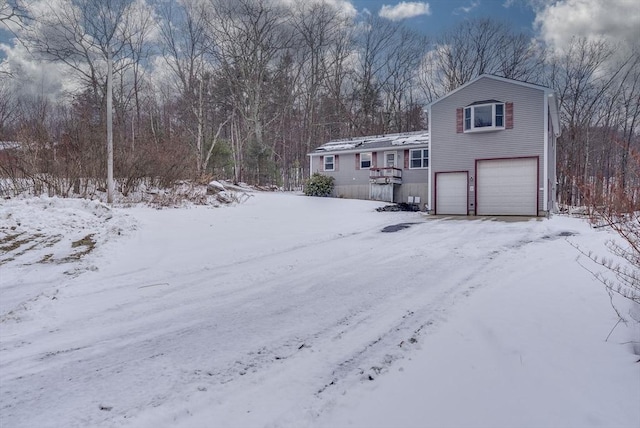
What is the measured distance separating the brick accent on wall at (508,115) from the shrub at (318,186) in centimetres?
1071

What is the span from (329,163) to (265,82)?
11.3 m

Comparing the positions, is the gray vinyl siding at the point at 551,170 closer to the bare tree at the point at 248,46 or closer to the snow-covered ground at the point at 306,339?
the snow-covered ground at the point at 306,339

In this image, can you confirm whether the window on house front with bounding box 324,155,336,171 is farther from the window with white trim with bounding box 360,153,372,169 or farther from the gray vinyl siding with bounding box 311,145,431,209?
the window with white trim with bounding box 360,153,372,169

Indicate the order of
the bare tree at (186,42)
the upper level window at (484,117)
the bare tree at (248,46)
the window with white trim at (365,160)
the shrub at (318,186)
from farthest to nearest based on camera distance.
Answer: the bare tree at (248,46), the bare tree at (186,42), the shrub at (318,186), the window with white trim at (365,160), the upper level window at (484,117)

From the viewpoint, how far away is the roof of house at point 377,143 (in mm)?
21283

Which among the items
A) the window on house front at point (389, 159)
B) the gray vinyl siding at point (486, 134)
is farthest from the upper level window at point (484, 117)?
the window on house front at point (389, 159)

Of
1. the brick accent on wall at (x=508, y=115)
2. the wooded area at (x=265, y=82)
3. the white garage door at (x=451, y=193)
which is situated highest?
the wooded area at (x=265, y=82)

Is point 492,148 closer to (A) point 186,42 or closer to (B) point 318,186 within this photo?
(B) point 318,186

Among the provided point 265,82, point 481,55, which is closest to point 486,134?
point 481,55

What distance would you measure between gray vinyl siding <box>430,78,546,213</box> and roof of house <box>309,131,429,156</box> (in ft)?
14.5

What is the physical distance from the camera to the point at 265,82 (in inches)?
1204

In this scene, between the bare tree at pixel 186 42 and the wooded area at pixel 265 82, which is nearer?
the wooded area at pixel 265 82

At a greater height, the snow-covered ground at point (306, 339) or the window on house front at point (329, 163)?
the window on house front at point (329, 163)

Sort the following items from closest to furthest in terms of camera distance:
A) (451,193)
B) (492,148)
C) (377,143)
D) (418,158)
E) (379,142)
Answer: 1. (492,148)
2. (451,193)
3. (418,158)
4. (377,143)
5. (379,142)
